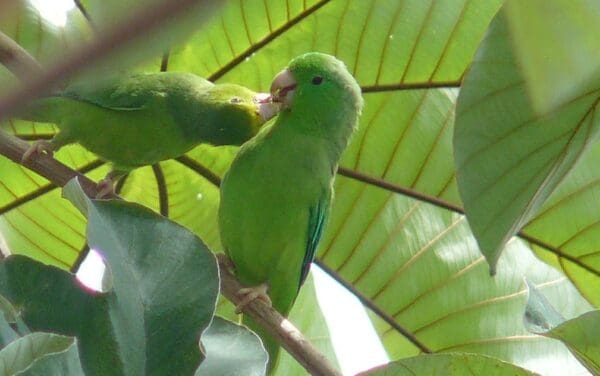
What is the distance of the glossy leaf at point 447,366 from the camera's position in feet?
3.71

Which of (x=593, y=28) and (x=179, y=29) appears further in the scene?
(x=593, y=28)

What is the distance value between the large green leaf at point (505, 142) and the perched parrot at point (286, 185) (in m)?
0.98

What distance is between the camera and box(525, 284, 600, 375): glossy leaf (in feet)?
3.44

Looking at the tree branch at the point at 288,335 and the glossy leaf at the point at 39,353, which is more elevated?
the tree branch at the point at 288,335

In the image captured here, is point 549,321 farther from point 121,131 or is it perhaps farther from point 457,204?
point 121,131

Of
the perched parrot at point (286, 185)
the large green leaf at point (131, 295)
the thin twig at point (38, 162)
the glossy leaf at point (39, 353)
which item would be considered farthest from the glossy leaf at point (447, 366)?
the perched parrot at point (286, 185)

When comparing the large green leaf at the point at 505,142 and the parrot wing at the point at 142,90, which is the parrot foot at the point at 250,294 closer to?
the parrot wing at the point at 142,90

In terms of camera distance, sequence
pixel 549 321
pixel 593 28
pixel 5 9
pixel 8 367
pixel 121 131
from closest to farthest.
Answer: pixel 5 9 → pixel 593 28 → pixel 8 367 → pixel 549 321 → pixel 121 131

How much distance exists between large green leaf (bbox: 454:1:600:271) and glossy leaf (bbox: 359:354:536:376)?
0.27 metres

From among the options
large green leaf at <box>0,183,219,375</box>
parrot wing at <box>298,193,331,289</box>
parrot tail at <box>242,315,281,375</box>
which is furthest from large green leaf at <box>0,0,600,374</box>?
large green leaf at <box>0,183,219,375</box>

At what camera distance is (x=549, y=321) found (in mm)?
1191

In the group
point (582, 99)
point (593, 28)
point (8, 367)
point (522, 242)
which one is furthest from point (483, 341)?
point (593, 28)

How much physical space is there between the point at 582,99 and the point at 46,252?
4.76 ft

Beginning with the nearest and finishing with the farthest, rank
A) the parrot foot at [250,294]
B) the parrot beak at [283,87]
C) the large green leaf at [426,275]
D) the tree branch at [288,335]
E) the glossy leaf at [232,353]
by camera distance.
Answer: the glossy leaf at [232,353] → the tree branch at [288,335] → the parrot foot at [250,294] → the parrot beak at [283,87] → the large green leaf at [426,275]
